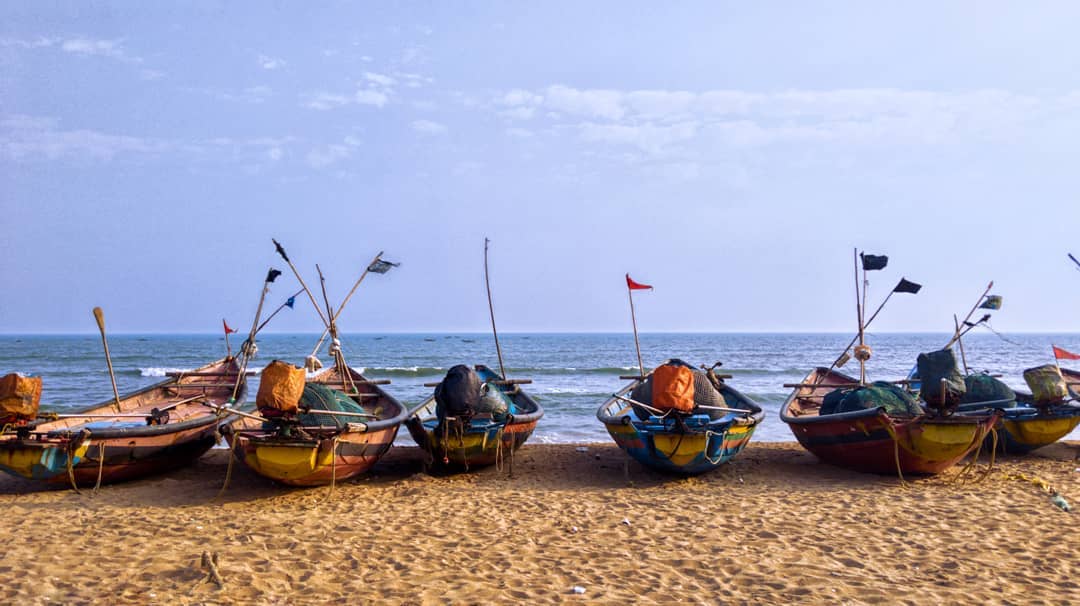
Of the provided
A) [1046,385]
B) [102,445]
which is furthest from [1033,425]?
[102,445]

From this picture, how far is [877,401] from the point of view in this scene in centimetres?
991

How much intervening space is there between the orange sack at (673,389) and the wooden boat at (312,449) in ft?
12.2

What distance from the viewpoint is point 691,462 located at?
9.36m

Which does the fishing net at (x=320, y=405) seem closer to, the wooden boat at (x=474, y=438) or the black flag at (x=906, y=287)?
the wooden boat at (x=474, y=438)

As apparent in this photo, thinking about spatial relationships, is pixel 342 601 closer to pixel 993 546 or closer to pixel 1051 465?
pixel 993 546

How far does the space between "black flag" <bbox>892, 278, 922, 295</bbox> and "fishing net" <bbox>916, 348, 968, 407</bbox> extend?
2714 mm

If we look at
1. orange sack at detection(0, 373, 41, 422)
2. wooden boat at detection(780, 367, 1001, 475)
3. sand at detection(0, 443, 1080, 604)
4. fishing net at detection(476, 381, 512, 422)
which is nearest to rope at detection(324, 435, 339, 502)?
sand at detection(0, 443, 1080, 604)

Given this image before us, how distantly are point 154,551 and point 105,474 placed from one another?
3.38 m

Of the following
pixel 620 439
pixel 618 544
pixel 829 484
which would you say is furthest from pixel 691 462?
pixel 618 544

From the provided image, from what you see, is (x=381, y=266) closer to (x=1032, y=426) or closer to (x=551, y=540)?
(x=551, y=540)

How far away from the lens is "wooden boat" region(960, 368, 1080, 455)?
37.3 ft

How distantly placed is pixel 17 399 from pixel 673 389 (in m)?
8.34

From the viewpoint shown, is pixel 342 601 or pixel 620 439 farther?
pixel 620 439

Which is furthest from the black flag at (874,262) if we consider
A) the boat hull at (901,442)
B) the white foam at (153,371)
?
the white foam at (153,371)
